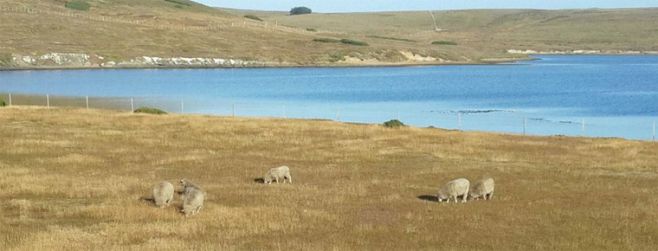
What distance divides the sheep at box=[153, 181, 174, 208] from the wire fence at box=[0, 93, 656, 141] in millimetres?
38920

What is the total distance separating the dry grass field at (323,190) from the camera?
22.0 m

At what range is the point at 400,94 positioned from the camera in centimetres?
11550

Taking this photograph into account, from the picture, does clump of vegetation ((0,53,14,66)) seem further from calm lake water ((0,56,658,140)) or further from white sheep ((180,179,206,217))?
white sheep ((180,179,206,217))

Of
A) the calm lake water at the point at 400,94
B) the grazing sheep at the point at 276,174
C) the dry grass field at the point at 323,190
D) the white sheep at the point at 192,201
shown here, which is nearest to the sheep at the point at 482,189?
the dry grass field at the point at 323,190

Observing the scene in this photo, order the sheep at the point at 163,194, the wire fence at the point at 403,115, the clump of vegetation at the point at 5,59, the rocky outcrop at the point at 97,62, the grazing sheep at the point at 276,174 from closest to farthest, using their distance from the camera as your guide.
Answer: the sheep at the point at 163,194 < the grazing sheep at the point at 276,174 < the wire fence at the point at 403,115 < the clump of vegetation at the point at 5,59 < the rocky outcrop at the point at 97,62

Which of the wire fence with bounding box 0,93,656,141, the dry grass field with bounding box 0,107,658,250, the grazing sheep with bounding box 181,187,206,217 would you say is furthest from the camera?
the wire fence with bounding box 0,93,656,141

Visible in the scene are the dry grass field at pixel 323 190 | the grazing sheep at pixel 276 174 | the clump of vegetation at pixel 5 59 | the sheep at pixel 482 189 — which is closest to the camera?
the dry grass field at pixel 323 190

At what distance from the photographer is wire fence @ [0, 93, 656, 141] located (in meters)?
69.3

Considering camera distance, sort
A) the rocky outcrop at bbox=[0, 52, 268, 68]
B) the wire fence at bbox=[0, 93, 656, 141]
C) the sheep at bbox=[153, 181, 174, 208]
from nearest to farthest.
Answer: the sheep at bbox=[153, 181, 174, 208] < the wire fence at bbox=[0, 93, 656, 141] < the rocky outcrop at bbox=[0, 52, 268, 68]

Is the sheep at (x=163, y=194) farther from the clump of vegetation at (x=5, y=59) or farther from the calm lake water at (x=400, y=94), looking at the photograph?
the clump of vegetation at (x=5, y=59)

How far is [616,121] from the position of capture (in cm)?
7706

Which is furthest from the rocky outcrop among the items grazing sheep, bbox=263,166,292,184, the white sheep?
the white sheep

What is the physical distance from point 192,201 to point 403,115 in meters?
60.2

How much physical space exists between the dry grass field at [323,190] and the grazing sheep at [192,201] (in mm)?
280
